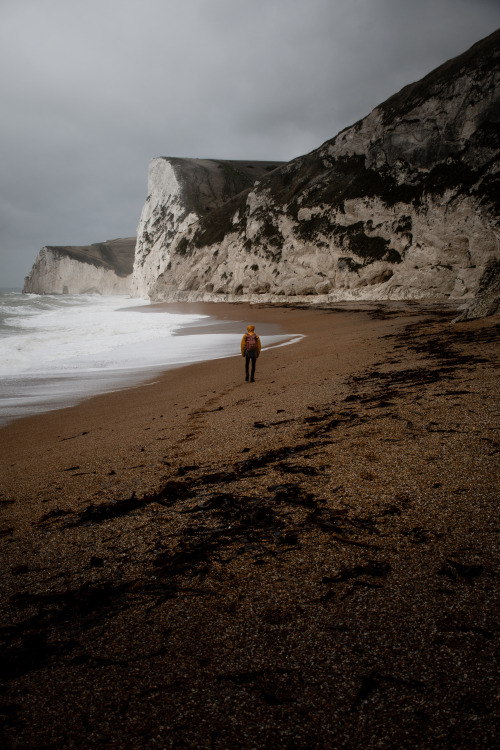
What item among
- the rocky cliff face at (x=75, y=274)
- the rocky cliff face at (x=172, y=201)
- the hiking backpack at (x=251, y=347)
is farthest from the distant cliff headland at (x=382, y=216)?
the rocky cliff face at (x=75, y=274)

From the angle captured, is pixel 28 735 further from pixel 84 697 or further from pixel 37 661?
pixel 37 661

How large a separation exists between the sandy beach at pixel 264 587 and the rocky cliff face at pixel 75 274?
106353 millimetres

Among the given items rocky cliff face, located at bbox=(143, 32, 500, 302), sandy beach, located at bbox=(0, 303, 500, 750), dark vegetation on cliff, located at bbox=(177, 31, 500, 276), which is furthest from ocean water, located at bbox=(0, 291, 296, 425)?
dark vegetation on cliff, located at bbox=(177, 31, 500, 276)

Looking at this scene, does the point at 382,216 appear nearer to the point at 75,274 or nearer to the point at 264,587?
the point at 264,587

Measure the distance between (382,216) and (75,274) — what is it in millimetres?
92206

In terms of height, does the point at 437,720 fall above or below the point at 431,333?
below

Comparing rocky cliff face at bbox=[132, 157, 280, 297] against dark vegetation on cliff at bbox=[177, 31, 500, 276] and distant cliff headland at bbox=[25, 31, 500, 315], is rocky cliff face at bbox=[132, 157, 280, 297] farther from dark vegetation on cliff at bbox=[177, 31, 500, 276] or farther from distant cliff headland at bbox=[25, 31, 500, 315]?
dark vegetation on cliff at bbox=[177, 31, 500, 276]

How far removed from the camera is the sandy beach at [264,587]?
1362mm

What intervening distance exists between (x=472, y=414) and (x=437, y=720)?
3242 millimetres

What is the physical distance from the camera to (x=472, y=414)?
3.95 m

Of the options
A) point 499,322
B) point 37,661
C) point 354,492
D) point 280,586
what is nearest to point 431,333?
point 499,322

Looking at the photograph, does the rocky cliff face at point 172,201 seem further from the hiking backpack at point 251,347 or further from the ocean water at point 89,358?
the hiking backpack at point 251,347

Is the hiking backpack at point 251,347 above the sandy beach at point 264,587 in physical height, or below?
above

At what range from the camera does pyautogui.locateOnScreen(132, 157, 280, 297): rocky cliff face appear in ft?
192
